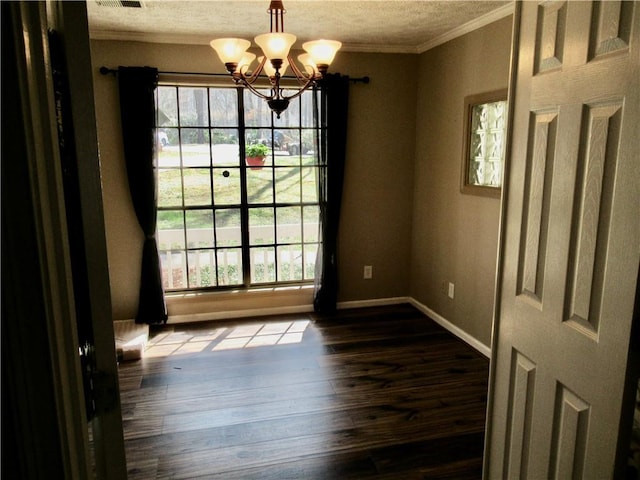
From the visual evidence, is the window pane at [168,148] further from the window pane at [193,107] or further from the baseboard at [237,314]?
the baseboard at [237,314]

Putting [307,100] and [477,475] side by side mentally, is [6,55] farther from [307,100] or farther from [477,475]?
[307,100]

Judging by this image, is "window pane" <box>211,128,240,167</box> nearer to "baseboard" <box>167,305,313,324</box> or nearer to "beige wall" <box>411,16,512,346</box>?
"baseboard" <box>167,305,313,324</box>

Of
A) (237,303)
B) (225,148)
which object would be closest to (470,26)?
(225,148)

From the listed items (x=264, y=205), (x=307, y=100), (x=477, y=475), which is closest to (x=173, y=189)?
(x=264, y=205)

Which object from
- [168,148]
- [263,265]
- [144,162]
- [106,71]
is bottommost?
[263,265]

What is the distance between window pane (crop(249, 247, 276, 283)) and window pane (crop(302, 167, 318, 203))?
2.04 ft

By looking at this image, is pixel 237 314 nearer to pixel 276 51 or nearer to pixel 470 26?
pixel 276 51

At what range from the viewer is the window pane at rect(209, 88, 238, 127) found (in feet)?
13.2

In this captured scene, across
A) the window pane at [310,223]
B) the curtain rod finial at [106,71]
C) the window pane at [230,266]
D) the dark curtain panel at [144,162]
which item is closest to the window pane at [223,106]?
the dark curtain panel at [144,162]

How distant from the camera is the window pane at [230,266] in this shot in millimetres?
4316

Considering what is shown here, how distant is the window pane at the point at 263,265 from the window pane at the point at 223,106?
1232 millimetres

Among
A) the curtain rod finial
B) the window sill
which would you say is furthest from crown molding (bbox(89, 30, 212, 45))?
the window sill

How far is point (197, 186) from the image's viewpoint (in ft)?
13.5

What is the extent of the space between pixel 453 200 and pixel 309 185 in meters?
1.37
